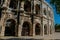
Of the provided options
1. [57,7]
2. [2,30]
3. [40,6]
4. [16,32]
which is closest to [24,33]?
[16,32]

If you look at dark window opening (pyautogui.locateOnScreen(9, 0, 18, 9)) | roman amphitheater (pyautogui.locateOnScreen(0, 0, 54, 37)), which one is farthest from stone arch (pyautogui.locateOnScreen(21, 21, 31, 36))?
dark window opening (pyautogui.locateOnScreen(9, 0, 18, 9))

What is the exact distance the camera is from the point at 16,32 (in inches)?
958

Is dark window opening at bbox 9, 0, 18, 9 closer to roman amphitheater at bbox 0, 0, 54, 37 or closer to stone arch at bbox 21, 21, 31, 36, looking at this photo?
roman amphitheater at bbox 0, 0, 54, 37

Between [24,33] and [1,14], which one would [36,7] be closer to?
[24,33]

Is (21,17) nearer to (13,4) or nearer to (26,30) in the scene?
(26,30)

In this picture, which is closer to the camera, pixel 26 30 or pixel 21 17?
pixel 21 17

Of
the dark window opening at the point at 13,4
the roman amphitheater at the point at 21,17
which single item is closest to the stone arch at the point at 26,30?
the roman amphitheater at the point at 21,17

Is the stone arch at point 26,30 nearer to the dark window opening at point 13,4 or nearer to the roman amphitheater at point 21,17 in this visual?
the roman amphitheater at point 21,17

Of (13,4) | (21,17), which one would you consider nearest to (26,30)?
(21,17)

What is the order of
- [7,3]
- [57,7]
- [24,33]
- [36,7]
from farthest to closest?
[36,7]
[24,33]
[7,3]
[57,7]

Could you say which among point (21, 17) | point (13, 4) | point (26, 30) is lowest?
point (26, 30)

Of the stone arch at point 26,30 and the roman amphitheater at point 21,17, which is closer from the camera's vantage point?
Result: the roman amphitheater at point 21,17

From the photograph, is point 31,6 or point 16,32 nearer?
point 16,32

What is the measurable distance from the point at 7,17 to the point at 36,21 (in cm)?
Result: 660
